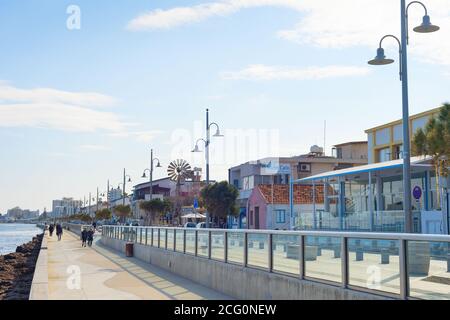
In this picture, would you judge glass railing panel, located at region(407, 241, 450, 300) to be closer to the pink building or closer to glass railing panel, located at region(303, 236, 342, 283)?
glass railing panel, located at region(303, 236, 342, 283)

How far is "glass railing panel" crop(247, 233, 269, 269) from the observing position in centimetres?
1145

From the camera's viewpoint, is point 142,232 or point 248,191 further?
point 248,191

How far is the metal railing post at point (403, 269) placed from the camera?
7.41 metres

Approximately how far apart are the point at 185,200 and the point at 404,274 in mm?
91424

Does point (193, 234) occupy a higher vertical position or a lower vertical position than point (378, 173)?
lower

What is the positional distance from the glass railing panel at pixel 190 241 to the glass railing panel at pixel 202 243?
571mm

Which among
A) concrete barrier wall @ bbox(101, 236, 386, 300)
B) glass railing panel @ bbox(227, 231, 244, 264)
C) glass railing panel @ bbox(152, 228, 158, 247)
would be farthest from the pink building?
glass railing panel @ bbox(227, 231, 244, 264)

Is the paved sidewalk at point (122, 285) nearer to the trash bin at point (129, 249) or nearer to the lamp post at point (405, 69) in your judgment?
the lamp post at point (405, 69)

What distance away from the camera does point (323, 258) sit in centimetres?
944

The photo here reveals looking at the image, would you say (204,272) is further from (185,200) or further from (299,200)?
(185,200)

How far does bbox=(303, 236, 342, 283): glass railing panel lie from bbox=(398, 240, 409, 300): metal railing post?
144 centimetres

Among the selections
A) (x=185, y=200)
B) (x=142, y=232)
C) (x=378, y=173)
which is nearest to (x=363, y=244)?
(x=142, y=232)

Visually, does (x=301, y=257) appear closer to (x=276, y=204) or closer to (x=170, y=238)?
(x=170, y=238)

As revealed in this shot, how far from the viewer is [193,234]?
16688mm
